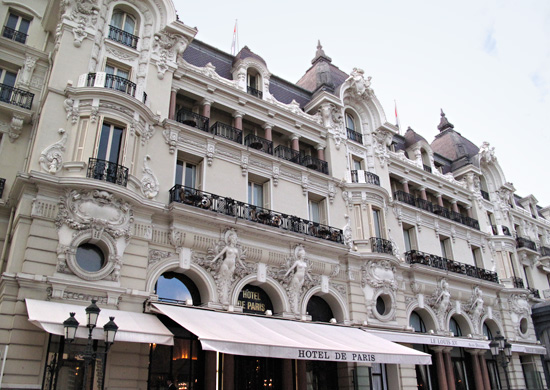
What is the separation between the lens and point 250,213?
57.7 ft

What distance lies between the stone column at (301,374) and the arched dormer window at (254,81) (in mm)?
11509

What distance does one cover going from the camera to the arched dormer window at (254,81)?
21.1 metres

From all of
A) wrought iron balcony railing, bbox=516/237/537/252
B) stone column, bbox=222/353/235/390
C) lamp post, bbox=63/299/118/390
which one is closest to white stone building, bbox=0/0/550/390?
stone column, bbox=222/353/235/390

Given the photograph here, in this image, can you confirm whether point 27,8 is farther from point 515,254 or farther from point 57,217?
point 515,254

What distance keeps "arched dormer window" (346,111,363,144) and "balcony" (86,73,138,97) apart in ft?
38.2

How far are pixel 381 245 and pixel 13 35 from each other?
679 inches

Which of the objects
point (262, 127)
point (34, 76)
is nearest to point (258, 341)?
point (262, 127)

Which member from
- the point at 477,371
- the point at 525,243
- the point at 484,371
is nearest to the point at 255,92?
the point at 477,371

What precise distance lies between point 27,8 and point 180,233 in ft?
36.4

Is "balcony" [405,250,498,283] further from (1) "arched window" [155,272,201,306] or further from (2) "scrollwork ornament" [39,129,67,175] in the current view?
(2) "scrollwork ornament" [39,129,67,175]

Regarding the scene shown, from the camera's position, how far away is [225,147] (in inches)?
723

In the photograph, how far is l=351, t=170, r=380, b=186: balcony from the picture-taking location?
2258cm

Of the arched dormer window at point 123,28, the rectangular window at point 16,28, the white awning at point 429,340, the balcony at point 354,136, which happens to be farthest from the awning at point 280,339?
the rectangular window at point 16,28

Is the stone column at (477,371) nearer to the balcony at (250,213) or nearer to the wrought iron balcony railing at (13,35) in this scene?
the balcony at (250,213)
